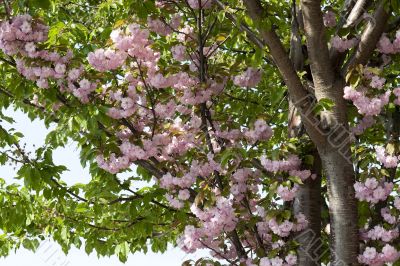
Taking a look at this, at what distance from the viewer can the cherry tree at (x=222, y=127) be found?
15.9 feet

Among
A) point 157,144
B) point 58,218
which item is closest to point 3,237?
point 58,218

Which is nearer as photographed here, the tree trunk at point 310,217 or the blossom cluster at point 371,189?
the blossom cluster at point 371,189

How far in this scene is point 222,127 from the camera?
208 inches

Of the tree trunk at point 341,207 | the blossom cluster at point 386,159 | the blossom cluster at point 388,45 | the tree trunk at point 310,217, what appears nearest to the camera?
the blossom cluster at point 386,159

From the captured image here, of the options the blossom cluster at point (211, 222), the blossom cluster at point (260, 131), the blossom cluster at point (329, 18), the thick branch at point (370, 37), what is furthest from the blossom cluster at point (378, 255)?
the blossom cluster at point (329, 18)

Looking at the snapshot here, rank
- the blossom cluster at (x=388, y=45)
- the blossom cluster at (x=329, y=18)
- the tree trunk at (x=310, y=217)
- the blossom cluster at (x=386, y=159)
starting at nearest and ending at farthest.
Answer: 1. the blossom cluster at (x=386, y=159)
2. the blossom cluster at (x=388, y=45)
3. the tree trunk at (x=310, y=217)
4. the blossom cluster at (x=329, y=18)

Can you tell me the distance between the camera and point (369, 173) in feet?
15.8

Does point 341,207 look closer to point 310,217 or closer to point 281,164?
point 310,217

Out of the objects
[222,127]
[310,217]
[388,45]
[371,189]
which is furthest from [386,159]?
[222,127]

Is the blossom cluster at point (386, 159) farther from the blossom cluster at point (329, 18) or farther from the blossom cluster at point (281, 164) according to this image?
the blossom cluster at point (329, 18)

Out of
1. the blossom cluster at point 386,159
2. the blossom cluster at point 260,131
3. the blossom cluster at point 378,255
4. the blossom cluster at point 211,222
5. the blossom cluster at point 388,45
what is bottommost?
the blossom cluster at point 378,255

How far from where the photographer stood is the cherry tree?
483cm

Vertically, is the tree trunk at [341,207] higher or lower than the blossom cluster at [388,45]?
lower

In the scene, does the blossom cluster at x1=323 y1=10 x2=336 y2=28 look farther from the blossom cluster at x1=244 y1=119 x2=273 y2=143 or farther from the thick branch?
the blossom cluster at x1=244 y1=119 x2=273 y2=143
